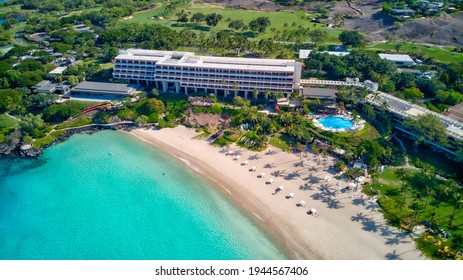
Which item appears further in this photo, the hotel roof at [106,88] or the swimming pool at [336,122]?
the hotel roof at [106,88]

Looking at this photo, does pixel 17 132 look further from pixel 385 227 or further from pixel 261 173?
pixel 385 227

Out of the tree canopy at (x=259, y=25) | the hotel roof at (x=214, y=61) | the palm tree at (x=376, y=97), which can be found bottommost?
the palm tree at (x=376, y=97)

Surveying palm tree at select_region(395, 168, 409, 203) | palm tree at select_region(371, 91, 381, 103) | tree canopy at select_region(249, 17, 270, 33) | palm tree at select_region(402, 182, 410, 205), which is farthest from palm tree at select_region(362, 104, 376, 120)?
tree canopy at select_region(249, 17, 270, 33)

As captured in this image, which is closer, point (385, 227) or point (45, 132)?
point (385, 227)

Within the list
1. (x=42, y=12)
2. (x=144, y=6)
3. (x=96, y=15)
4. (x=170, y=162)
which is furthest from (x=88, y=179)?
(x=42, y=12)

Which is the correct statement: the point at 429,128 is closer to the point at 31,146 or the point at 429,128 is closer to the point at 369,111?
the point at 369,111

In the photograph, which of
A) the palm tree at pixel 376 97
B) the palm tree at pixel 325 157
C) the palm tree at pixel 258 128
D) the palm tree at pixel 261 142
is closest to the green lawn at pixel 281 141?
the palm tree at pixel 261 142

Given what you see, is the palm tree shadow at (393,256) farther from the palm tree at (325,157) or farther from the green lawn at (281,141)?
the green lawn at (281,141)
